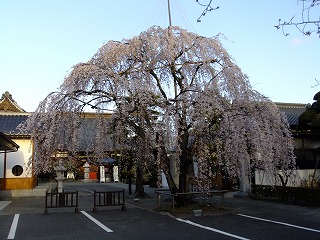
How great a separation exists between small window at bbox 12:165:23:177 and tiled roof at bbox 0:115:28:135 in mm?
1981

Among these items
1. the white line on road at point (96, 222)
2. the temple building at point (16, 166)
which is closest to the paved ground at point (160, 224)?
the white line on road at point (96, 222)

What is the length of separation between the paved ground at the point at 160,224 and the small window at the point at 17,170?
6865 mm

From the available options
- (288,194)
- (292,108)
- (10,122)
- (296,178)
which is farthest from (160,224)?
(292,108)

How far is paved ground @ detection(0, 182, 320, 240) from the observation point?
8.04 meters

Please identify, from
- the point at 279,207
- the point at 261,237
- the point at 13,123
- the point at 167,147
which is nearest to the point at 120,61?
the point at 167,147

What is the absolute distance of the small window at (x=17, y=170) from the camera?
1923cm

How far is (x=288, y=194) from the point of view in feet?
45.4

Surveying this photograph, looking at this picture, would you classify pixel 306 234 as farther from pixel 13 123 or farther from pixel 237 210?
pixel 13 123

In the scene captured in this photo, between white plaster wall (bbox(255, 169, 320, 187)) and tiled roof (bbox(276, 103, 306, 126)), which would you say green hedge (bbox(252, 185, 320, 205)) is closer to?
white plaster wall (bbox(255, 169, 320, 187))

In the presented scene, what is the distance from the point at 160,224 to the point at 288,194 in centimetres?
673

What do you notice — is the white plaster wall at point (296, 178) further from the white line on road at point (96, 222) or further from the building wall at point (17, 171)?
the building wall at point (17, 171)

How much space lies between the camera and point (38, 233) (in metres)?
8.39

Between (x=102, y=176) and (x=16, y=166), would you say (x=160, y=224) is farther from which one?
(x=102, y=176)

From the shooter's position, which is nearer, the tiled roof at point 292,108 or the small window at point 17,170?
the small window at point 17,170
